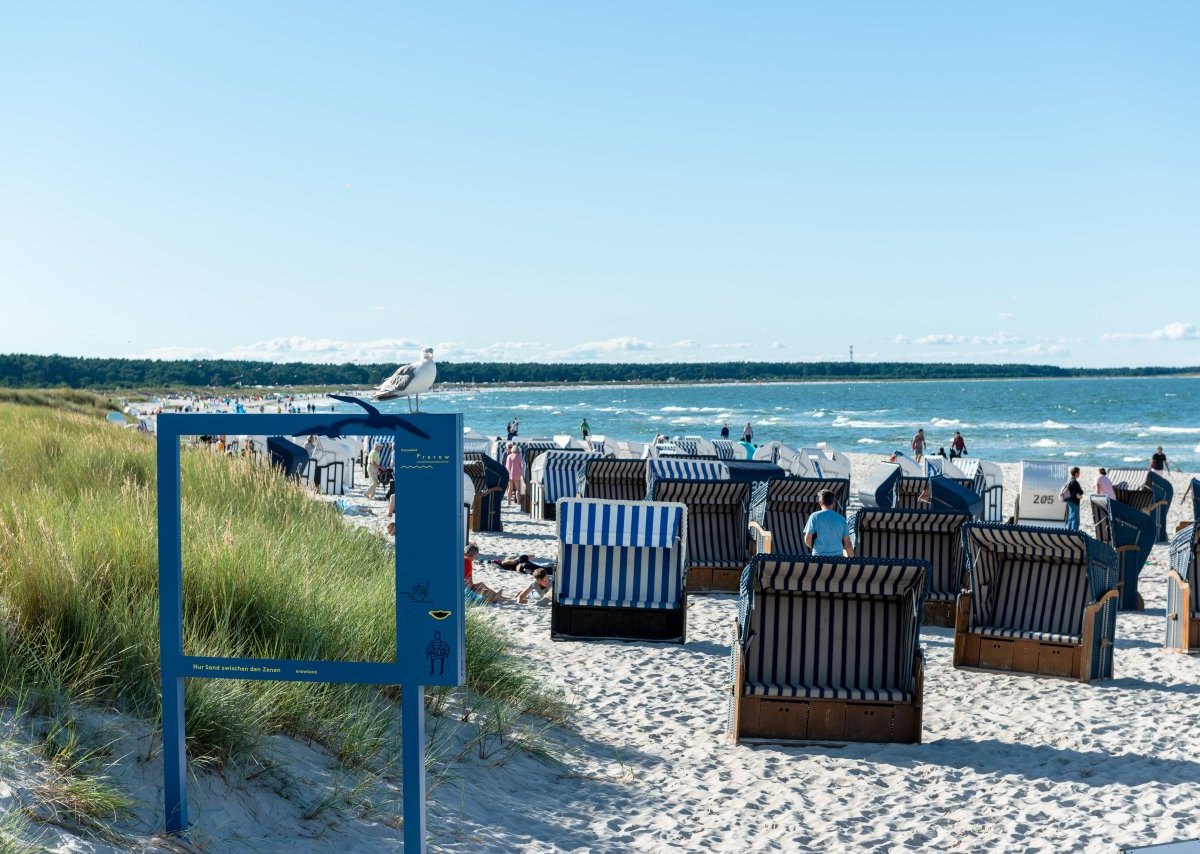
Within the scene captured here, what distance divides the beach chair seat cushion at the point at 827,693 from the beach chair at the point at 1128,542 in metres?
5.78

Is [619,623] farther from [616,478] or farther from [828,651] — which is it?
[616,478]

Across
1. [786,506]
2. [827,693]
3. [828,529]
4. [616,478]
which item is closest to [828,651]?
[827,693]

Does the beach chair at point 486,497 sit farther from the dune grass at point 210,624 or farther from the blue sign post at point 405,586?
the blue sign post at point 405,586

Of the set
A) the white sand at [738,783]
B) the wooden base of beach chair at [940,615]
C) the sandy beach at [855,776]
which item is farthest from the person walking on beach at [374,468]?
the white sand at [738,783]

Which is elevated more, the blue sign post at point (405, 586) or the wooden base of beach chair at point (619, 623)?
the blue sign post at point (405, 586)

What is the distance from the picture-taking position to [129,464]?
10.4 meters

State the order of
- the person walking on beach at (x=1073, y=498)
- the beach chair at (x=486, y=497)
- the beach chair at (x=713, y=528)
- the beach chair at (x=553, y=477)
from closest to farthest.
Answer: the beach chair at (x=713, y=528) < the person walking on beach at (x=1073, y=498) < the beach chair at (x=486, y=497) < the beach chair at (x=553, y=477)

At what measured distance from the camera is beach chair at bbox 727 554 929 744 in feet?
22.1

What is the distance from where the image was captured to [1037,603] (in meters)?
8.79

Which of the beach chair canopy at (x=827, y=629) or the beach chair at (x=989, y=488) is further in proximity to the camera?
the beach chair at (x=989, y=488)

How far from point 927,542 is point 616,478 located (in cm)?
573

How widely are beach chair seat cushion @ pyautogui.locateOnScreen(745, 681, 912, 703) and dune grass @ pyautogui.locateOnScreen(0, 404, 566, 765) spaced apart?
1.26m

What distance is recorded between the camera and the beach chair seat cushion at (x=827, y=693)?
6.74 metres

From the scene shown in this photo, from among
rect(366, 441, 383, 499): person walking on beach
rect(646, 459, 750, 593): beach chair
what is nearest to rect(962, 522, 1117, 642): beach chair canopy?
rect(646, 459, 750, 593): beach chair
